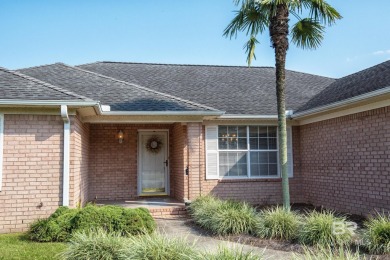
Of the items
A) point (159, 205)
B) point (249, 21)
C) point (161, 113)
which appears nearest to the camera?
point (249, 21)

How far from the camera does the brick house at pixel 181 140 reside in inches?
317

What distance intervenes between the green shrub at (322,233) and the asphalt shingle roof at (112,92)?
15.1 ft

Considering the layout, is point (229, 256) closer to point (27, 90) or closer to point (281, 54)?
point (281, 54)

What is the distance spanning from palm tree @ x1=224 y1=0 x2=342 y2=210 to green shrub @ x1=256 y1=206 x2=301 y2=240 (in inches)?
39.0

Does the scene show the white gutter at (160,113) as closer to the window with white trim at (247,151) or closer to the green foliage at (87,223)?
the window with white trim at (247,151)

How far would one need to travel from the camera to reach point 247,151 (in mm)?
11820

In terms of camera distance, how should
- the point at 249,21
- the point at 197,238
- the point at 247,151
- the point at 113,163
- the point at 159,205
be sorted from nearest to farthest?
1. the point at 197,238
2. the point at 249,21
3. the point at 159,205
4. the point at 247,151
5. the point at 113,163

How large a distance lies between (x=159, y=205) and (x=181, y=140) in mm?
2097

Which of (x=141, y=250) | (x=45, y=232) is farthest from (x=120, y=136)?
(x=141, y=250)

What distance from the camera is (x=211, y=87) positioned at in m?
13.7

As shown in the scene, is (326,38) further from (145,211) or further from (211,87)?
(145,211)

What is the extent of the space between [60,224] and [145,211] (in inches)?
71.4

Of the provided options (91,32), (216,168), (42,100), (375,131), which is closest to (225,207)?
(216,168)

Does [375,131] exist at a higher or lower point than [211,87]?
lower
